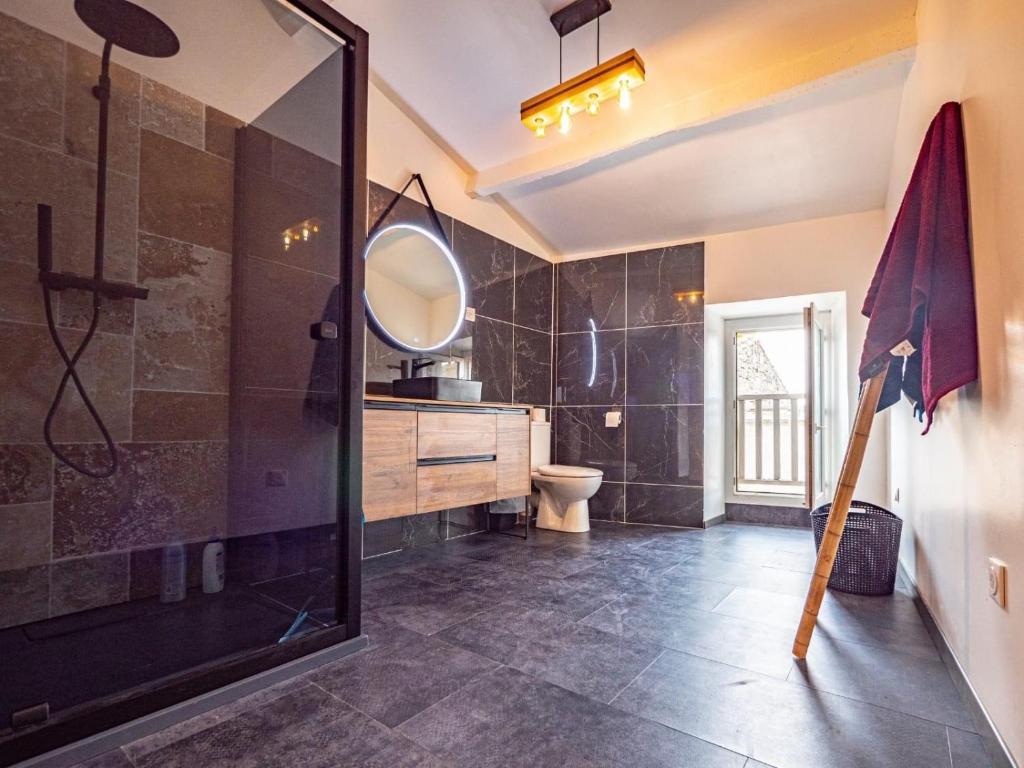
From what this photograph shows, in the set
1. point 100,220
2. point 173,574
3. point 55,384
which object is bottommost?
point 173,574

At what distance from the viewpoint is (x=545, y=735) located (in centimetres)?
134

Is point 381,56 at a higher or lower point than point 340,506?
higher

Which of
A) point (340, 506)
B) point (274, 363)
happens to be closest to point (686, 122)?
point (274, 363)

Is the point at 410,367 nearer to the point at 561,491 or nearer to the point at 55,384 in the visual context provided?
the point at 561,491

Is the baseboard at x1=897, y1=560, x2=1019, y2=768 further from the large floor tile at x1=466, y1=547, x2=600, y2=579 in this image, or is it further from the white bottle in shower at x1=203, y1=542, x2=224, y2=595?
the white bottle in shower at x1=203, y1=542, x2=224, y2=595

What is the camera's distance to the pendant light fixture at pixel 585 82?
2451mm

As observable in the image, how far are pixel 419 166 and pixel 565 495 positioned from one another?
2.40 meters

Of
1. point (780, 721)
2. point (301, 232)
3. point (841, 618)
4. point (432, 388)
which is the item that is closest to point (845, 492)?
point (841, 618)

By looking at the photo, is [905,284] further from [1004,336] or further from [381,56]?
[381,56]

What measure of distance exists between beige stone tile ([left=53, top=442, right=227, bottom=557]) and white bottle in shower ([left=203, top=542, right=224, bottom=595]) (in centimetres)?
5

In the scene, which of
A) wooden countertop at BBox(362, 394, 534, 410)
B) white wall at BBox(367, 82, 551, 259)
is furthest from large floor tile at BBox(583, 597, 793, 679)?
white wall at BBox(367, 82, 551, 259)

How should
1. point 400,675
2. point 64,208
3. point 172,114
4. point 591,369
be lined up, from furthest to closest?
point 591,369 → point 172,114 → point 64,208 → point 400,675

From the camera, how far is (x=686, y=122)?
2.99m

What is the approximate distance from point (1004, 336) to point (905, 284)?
0.48 metres
